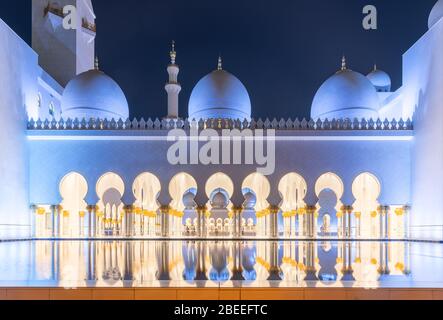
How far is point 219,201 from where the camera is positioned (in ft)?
43.9

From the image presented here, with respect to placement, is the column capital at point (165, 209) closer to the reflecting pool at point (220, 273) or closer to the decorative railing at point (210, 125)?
the decorative railing at point (210, 125)

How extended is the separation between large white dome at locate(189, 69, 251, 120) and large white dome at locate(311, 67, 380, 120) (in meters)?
1.99

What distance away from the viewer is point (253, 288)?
99.9 inches

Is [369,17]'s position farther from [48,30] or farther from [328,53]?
[48,30]

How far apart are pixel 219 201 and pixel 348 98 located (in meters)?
4.88

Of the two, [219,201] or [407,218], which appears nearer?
[407,218]

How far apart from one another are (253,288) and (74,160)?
24.8ft

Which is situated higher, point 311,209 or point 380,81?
point 380,81

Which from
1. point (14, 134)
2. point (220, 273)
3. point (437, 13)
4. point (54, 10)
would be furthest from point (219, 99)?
point (220, 273)

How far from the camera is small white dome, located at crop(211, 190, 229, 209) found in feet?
43.5
